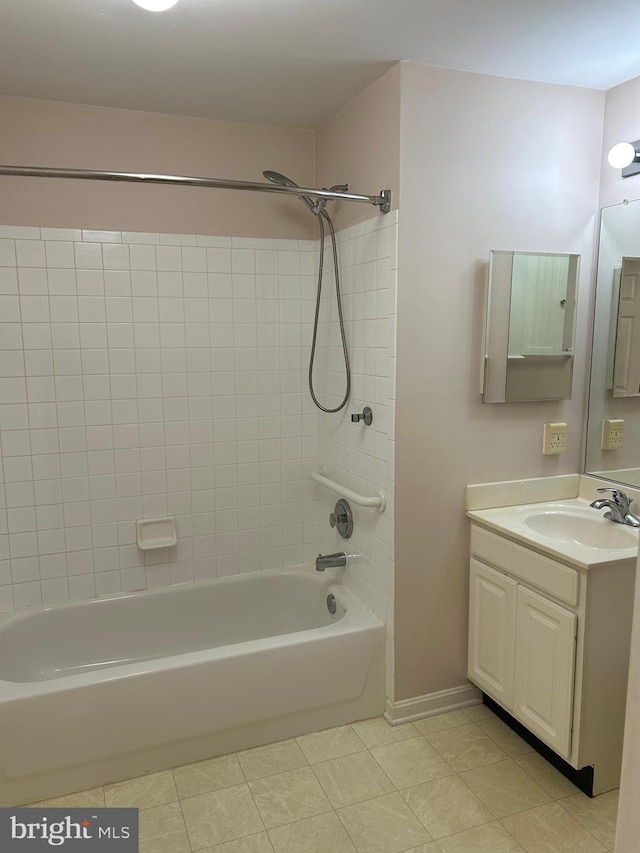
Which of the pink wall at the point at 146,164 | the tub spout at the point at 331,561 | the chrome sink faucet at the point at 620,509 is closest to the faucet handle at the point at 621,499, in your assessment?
the chrome sink faucet at the point at 620,509

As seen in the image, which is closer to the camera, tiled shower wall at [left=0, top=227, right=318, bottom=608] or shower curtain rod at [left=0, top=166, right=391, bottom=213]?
shower curtain rod at [left=0, top=166, right=391, bottom=213]

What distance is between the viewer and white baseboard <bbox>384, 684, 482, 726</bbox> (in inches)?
97.9

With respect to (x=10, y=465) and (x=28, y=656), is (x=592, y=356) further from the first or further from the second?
(x=28, y=656)

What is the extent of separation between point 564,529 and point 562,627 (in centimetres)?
50

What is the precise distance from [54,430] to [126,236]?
0.89 meters

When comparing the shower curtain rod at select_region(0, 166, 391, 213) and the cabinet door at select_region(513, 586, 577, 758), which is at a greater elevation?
the shower curtain rod at select_region(0, 166, 391, 213)

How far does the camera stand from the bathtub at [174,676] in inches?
82.0

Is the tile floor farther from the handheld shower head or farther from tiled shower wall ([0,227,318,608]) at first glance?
the handheld shower head

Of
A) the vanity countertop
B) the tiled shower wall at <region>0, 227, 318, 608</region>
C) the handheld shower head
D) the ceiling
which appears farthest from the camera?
the tiled shower wall at <region>0, 227, 318, 608</region>

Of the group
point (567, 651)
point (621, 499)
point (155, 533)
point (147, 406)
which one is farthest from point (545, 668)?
point (147, 406)

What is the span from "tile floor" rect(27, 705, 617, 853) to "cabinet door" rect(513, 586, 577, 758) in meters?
0.21

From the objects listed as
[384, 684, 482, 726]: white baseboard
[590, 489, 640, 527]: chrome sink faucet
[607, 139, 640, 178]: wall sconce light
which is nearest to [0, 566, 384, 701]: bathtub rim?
[384, 684, 482, 726]: white baseboard

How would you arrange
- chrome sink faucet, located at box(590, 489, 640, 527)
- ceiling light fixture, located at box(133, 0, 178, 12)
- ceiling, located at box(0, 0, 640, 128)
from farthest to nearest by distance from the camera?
chrome sink faucet, located at box(590, 489, 640, 527) < ceiling, located at box(0, 0, 640, 128) < ceiling light fixture, located at box(133, 0, 178, 12)

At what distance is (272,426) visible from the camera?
3.02 meters
